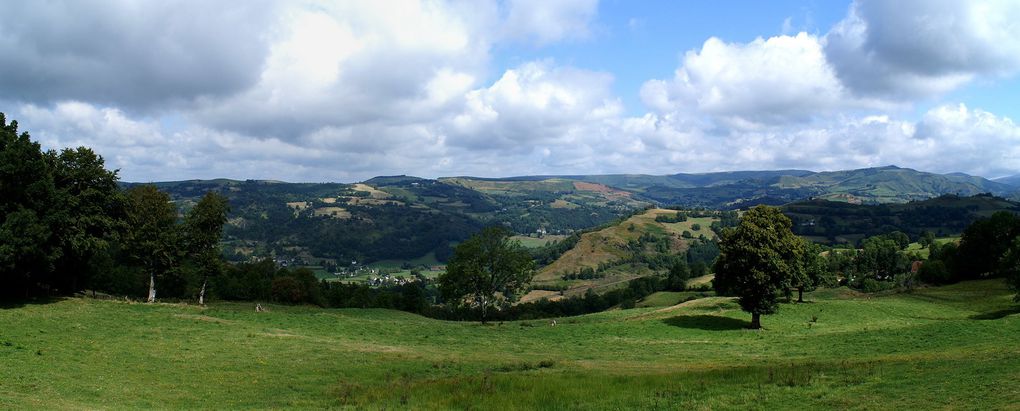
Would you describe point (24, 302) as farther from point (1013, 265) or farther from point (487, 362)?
point (1013, 265)

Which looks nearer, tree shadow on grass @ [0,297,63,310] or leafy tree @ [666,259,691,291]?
tree shadow on grass @ [0,297,63,310]

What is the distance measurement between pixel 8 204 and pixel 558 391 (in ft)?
142

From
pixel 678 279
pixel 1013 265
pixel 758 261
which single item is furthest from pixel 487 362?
pixel 678 279

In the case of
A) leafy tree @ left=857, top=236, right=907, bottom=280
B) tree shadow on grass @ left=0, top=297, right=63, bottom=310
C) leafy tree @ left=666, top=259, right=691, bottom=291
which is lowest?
leafy tree @ left=666, top=259, right=691, bottom=291

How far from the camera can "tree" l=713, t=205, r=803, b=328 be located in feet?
158

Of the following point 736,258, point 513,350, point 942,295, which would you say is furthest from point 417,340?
point 942,295

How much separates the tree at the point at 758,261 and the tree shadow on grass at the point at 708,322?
2.21m

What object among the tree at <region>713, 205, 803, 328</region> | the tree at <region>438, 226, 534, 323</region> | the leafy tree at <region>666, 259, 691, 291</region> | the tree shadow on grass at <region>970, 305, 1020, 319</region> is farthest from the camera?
the leafy tree at <region>666, 259, 691, 291</region>

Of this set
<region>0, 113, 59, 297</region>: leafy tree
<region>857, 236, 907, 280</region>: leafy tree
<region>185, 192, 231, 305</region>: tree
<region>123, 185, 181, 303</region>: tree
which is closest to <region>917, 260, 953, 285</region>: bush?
<region>857, 236, 907, 280</region>: leafy tree

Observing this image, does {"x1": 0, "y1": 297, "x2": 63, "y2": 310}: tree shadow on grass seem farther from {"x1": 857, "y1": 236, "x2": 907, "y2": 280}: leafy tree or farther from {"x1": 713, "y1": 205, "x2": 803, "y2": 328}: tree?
{"x1": 857, "y1": 236, "x2": 907, "y2": 280}: leafy tree

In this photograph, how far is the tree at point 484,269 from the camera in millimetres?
62875

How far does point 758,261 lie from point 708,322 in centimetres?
871

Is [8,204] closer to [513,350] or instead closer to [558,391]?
[513,350]

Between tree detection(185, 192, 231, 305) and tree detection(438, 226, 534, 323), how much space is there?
82.4 ft
